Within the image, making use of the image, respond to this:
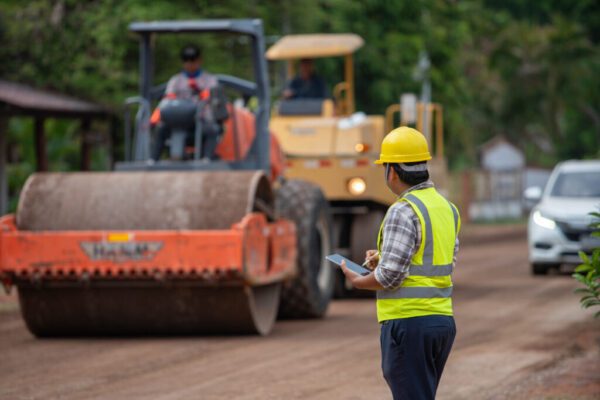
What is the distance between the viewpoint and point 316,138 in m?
18.6

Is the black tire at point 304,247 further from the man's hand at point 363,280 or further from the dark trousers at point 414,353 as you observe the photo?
the dark trousers at point 414,353

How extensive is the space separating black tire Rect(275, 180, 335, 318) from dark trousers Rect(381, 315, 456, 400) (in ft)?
29.2

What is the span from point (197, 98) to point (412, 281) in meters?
8.43

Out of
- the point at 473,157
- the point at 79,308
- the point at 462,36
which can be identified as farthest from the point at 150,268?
the point at 473,157

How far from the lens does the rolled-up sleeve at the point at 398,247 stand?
6.50 m

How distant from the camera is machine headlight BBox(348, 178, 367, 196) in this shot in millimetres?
18203

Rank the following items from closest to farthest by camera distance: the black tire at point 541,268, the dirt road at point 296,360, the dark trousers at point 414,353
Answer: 1. the dark trousers at point 414,353
2. the dirt road at point 296,360
3. the black tire at point 541,268

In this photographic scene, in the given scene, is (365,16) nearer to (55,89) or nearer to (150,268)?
(55,89)

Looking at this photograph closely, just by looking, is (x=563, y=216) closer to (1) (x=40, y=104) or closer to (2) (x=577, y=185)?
(2) (x=577, y=185)

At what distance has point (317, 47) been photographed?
786 inches

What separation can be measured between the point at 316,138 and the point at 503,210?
102 feet

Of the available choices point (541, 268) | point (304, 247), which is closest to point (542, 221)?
point (541, 268)

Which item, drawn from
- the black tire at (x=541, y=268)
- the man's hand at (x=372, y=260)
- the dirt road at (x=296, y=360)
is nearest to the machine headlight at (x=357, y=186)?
the dirt road at (x=296, y=360)

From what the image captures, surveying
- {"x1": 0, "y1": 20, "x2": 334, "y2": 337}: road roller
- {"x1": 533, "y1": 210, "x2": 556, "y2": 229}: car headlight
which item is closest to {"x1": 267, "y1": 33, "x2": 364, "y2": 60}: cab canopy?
{"x1": 533, "y1": 210, "x2": 556, "y2": 229}: car headlight
